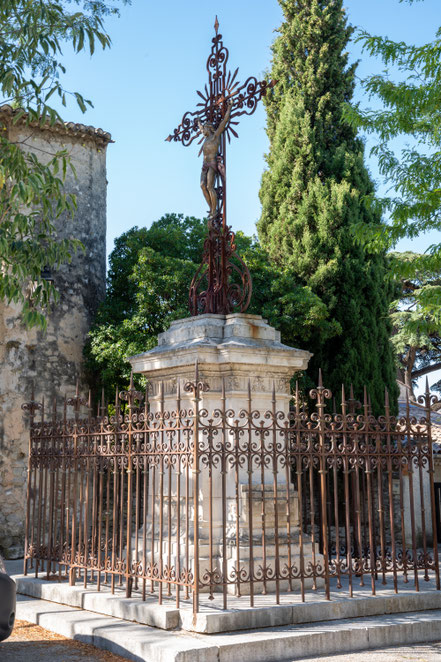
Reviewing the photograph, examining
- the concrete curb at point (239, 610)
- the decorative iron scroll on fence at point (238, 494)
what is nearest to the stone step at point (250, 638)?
the concrete curb at point (239, 610)

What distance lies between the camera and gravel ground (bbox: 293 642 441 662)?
5547 mm

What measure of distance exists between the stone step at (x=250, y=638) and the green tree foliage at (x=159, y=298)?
8.03 metres

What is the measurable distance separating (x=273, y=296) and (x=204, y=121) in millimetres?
7026

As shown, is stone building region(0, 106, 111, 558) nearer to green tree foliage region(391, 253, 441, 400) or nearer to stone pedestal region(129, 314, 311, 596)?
stone pedestal region(129, 314, 311, 596)

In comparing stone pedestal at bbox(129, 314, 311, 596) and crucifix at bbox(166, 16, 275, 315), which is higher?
crucifix at bbox(166, 16, 275, 315)

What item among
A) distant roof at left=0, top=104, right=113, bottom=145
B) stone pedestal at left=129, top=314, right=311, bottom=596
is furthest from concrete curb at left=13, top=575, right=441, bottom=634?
distant roof at left=0, top=104, right=113, bottom=145

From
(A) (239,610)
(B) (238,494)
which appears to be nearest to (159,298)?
(B) (238,494)

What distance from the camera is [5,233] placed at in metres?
7.49

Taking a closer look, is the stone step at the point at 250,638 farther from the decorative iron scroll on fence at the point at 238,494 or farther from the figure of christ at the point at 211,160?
the figure of christ at the point at 211,160

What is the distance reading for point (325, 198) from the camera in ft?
53.9

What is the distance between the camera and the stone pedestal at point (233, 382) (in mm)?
7129

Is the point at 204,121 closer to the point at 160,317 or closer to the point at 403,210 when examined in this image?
the point at 403,210

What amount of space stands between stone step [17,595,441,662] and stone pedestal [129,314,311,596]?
1117 millimetres

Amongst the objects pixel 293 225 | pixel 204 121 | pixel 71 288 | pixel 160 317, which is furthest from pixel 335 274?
pixel 204 121
